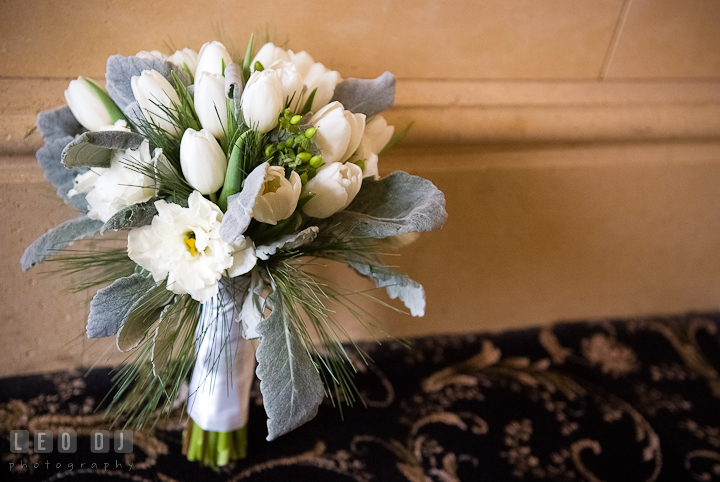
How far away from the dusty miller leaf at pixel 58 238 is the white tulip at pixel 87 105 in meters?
0.10

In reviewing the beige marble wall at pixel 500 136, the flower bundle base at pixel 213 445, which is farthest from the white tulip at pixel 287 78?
the flower bundle base at pixel 213 445

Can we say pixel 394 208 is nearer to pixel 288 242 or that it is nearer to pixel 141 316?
pixel 288 242

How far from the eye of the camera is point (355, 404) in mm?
750

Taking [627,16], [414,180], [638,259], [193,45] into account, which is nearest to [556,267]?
[638,259]

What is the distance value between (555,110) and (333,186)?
496mm

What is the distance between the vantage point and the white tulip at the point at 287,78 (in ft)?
1.55

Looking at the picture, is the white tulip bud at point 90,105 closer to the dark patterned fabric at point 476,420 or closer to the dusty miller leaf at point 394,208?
the dusty miller leaf at point 394,208

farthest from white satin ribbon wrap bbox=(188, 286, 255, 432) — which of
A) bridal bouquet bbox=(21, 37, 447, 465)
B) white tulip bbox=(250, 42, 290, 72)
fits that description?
white tulip bbox=(250, 42, 290, 72)

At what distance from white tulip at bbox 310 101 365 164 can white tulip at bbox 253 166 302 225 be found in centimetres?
5

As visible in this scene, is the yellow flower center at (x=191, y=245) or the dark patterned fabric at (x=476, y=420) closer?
the yellow flower center at (x=191, y=245)

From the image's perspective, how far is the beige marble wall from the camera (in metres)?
0.62

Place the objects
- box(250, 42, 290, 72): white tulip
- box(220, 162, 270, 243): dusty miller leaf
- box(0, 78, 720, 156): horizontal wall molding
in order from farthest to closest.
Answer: box(0, 78, 720, 156): horizontal wall molding, box(250, 42, 290, 72): white tulip, box(220, 162, 270, 243): dusty miller leaf

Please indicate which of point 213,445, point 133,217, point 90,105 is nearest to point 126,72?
point 90,105
